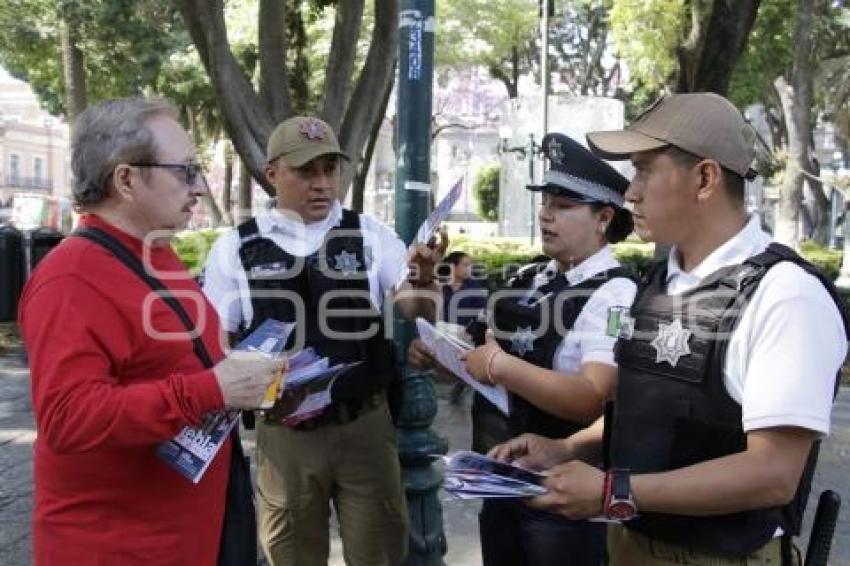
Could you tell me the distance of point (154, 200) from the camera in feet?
7.09

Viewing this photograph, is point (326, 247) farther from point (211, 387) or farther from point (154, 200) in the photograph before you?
point (211, 387)

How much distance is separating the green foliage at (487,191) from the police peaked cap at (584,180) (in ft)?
127

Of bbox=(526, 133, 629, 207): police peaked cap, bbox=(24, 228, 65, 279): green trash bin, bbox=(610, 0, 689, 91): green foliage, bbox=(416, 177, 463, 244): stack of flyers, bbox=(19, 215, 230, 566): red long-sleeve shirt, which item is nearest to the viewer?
bbox=(19, 215, 230, 566): red long-sleeve shirt

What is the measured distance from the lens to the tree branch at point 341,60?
26.1ft

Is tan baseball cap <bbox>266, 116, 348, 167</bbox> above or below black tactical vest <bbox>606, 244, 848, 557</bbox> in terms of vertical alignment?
above

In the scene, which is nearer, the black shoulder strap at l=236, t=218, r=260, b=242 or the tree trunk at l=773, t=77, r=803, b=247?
the black shoulder strap at l=236, t=218, r=260, b=242

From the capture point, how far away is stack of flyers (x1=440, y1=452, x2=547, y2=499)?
1833 mm

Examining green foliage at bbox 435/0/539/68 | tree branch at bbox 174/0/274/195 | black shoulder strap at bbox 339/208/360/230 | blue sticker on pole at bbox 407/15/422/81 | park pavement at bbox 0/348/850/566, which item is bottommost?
park pavement at bbox 0/348/850/566

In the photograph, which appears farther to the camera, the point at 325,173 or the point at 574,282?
the point at 325,173

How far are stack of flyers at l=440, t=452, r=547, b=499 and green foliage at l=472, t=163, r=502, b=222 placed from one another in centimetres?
3965

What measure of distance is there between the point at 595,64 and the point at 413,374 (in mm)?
29744

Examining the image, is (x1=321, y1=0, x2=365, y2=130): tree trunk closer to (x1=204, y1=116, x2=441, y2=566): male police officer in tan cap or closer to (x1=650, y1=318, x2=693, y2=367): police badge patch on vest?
(x1=204, y1=116, x2=441, y2=566): male police officer in tan cap

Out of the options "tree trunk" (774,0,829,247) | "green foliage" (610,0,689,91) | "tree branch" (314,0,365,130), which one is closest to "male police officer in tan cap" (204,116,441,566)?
"tree branch" (314,0,365,130)

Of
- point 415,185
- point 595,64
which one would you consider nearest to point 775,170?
point 595,64
